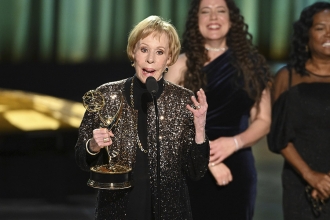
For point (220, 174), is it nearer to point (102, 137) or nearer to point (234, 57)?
point (234, 57)

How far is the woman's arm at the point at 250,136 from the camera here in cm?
352

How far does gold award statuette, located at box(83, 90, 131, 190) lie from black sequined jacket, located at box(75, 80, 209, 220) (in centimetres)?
2

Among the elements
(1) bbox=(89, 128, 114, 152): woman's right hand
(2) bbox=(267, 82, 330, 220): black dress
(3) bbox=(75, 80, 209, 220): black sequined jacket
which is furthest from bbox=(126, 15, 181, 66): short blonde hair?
(2) bbox=(267, 82, 330, 220): black dress

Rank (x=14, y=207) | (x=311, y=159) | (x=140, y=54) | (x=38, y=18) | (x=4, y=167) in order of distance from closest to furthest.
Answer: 1. (x=140, y=54)
2. (x=311, y=159)
3. (x=14, y=207)
4. (x=4, y=167)
5. (x=38, y=18)

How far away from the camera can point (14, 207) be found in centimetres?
525

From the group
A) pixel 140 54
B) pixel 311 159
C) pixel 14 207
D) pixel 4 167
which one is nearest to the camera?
pixel 140 54

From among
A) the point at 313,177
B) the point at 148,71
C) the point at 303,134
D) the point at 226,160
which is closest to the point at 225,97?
the point at 226,160

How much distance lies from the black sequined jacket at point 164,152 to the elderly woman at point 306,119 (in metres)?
1.16

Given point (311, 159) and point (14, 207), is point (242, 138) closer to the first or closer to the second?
point (311, 159)

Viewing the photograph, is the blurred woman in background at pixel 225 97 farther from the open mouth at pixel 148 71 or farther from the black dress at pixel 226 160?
the open mouth at pixel 148 71

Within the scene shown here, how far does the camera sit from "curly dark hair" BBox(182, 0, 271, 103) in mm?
3574

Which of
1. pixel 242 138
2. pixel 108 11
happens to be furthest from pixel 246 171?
pixel 108 11

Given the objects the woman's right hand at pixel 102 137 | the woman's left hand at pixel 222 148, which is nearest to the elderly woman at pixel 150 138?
the woman's right hand at pixel 102 137

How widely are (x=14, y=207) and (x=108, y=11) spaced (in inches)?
163
